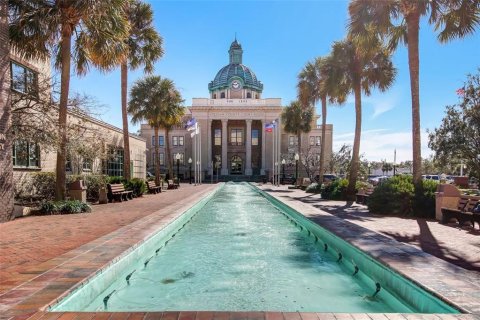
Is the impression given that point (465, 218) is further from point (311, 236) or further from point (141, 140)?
point (141, 140)

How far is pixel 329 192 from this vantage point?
2153cm

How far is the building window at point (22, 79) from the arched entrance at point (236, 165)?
2109 inches

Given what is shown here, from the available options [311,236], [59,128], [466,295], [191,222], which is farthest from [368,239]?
[59,128]

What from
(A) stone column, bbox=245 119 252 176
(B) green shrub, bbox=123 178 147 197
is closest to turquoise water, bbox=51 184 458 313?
(B) green shrub, bbox=123 178 147 197

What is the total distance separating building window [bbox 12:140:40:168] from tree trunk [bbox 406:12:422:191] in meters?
13.7

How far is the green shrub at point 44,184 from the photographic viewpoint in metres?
15.7

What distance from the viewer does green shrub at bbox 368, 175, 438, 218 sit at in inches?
519

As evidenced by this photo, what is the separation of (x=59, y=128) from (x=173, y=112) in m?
21.6

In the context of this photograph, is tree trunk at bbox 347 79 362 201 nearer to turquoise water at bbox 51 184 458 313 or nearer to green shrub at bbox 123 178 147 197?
turquoise water at bbox 51 184 458 313

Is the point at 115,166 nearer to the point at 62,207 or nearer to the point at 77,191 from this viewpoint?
the point at 77,191

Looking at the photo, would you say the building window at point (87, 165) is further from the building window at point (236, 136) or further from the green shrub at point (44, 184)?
the building window at point (236, 136)

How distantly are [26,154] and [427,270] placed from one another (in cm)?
1461

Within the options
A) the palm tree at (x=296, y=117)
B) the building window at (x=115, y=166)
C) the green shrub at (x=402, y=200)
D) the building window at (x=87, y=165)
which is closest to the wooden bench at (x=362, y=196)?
the green shrub at (x=402, y=200)

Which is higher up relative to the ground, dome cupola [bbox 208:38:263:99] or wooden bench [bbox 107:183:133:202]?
dome cupola [bbox 208:38:263:99]
